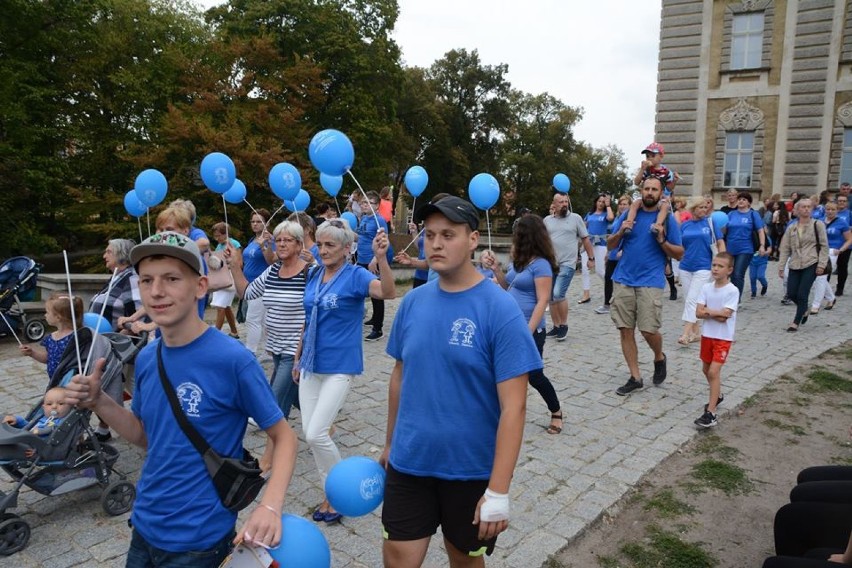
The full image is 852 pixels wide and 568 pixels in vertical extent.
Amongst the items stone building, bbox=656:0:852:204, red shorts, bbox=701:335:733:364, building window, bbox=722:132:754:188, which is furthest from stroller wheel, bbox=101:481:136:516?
building window, bbox=722:132:754:188

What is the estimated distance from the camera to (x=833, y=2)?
22734 mm

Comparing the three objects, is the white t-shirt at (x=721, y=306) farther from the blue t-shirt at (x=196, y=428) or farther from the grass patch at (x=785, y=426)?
the blue t-shirt at (x=196, y=428)

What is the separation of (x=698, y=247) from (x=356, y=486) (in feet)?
28.2

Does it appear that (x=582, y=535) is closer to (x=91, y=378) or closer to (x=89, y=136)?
(x=91, y=378)

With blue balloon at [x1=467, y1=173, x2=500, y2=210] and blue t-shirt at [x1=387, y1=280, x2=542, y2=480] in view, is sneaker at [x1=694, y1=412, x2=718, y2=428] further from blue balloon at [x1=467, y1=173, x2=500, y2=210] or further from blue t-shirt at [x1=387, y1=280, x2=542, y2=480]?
blue t-shirt at [x1=387, y1=280, x2=542, y2=480]

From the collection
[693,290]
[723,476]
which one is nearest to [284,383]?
[723,476]

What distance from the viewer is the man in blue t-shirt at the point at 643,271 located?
6578 mm

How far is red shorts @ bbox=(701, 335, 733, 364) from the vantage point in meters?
5.70

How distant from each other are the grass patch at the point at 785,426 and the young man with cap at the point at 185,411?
5.46 metres

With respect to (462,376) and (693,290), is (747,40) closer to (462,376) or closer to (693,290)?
(693,290)

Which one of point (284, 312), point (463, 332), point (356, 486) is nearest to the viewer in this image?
point (463, 332)

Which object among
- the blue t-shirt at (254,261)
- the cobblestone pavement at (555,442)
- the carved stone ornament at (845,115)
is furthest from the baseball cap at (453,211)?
the carved stone ornament at (845,115)

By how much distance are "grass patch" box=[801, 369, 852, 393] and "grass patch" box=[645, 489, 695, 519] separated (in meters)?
3.72

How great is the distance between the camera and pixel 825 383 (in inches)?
283
